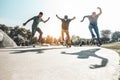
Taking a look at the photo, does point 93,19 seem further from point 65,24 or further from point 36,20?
point 36,20

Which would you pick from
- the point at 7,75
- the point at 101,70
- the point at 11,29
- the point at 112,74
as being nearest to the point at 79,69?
the point at 101,70

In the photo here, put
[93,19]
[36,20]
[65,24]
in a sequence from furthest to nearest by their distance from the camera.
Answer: [65,24]
[36,20]
[93,19]

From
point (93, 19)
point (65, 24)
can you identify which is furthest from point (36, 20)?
point (93, 19)

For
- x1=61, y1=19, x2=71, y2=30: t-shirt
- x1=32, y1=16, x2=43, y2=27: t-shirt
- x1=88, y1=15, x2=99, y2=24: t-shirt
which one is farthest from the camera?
x1=61, y1=19, x2=71, y2=30: t-shirt

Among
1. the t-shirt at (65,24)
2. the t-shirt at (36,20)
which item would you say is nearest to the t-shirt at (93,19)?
the t-shirt at (65,24)

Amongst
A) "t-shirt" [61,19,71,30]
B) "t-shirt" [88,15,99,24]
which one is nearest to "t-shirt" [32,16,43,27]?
"t-shirt" [61,19,71,30]

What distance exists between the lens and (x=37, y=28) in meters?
16.5

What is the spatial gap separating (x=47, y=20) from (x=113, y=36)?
15235cm

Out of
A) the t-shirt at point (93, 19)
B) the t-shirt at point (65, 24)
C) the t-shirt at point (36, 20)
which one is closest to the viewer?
the t-shirt at point (93, 19)

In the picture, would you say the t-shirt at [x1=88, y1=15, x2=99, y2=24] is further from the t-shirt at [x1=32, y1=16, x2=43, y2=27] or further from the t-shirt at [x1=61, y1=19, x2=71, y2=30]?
the t-shirt at [x1=32, y1=16, x2=43, y2=27]

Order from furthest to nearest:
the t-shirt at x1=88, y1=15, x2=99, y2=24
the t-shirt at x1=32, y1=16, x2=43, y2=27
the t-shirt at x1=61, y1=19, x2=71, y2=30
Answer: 1. the t-shirt at x1=61, y1=19, x2=71, y2=30
2. the t-shirt at x1=32, y1=16, x2=43, y2=27
3. the t-shirt at x1=88, y1=15, x2=99, y2=24

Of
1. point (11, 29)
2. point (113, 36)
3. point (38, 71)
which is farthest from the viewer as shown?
point (113, 36)

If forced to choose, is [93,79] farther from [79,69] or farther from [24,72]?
[24,72]

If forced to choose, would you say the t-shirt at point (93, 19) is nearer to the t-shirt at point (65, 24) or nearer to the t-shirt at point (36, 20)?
the t-shirt at point (65, 24)
